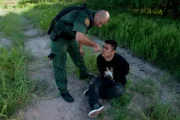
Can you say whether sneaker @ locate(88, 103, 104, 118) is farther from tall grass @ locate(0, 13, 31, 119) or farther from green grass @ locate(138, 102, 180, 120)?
tall grass @ locate(0, 13, 31, 119)

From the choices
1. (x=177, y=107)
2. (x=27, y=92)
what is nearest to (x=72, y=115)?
(x=27, y=92)

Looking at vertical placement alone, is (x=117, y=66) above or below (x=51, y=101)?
above

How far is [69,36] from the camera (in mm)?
→ 3221

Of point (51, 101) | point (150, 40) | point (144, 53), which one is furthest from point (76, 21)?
point (150, 40)

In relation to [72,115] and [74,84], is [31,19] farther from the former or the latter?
[72,115]

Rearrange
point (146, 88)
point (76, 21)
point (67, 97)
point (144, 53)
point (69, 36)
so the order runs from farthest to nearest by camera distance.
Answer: point (144, 53)
point (146, 88)
point (67, 97)
point (69, 36)
point (76, 21)

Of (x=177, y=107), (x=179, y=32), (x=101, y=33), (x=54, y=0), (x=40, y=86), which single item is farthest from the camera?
(x=54, y=0)

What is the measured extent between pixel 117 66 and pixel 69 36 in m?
0.78

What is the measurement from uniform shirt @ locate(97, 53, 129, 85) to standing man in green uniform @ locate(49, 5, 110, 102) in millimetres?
438

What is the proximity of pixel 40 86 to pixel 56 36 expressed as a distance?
0.98 meters

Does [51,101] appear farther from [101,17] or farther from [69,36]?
[101,17]

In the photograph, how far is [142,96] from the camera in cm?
355

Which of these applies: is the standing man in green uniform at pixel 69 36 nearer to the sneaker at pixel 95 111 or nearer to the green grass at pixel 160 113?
the sneaker at pixel 95 111

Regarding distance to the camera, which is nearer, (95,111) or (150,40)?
(95,111)
